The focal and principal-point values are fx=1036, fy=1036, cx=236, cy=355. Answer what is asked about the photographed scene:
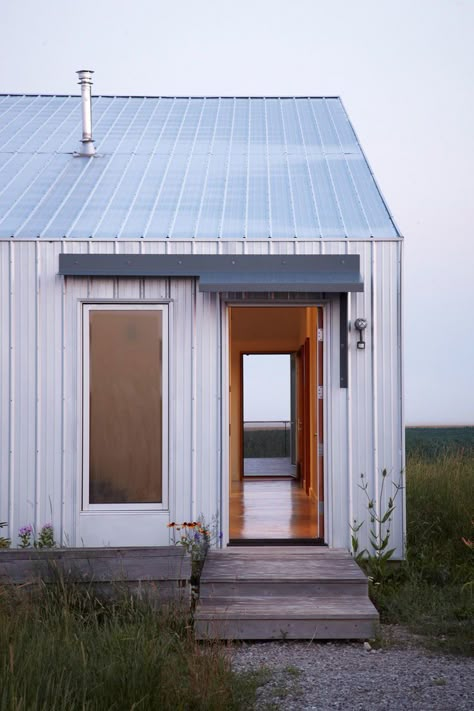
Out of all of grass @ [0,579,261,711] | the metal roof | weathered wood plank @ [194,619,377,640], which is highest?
the metal roof

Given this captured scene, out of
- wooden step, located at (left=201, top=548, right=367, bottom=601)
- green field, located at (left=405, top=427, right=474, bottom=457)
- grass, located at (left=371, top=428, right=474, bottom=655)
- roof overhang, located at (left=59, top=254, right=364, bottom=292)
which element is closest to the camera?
grass, located at (left=371, top=428, right=474, bottom=655)

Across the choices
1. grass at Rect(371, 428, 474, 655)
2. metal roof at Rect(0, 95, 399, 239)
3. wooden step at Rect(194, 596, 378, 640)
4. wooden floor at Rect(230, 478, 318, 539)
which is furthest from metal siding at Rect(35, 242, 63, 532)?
grass at Rect(371, 428, 474, 655)

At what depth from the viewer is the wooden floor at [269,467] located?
17312mm

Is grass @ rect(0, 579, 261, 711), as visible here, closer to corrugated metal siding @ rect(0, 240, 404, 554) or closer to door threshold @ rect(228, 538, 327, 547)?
corrugated metal siding @ rect(0, 240, 404, 554)

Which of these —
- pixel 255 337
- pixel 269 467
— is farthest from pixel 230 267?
pixel 269 467

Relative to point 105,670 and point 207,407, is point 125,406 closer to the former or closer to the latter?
point 207,407

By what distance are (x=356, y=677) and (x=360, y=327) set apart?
369 cm

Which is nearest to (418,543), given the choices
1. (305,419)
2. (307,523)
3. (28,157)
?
(307,523)

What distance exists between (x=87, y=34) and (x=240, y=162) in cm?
617

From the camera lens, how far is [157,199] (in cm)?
1060

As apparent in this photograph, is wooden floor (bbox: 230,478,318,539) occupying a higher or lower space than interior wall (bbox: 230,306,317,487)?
lower

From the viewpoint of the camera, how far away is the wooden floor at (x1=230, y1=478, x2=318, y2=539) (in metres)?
10.2

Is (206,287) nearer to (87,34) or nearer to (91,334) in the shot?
(91,334)

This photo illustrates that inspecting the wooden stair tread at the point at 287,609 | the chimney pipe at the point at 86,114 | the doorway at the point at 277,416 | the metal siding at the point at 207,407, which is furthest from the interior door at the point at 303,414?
the wooden stair tread at the point at 287,609
